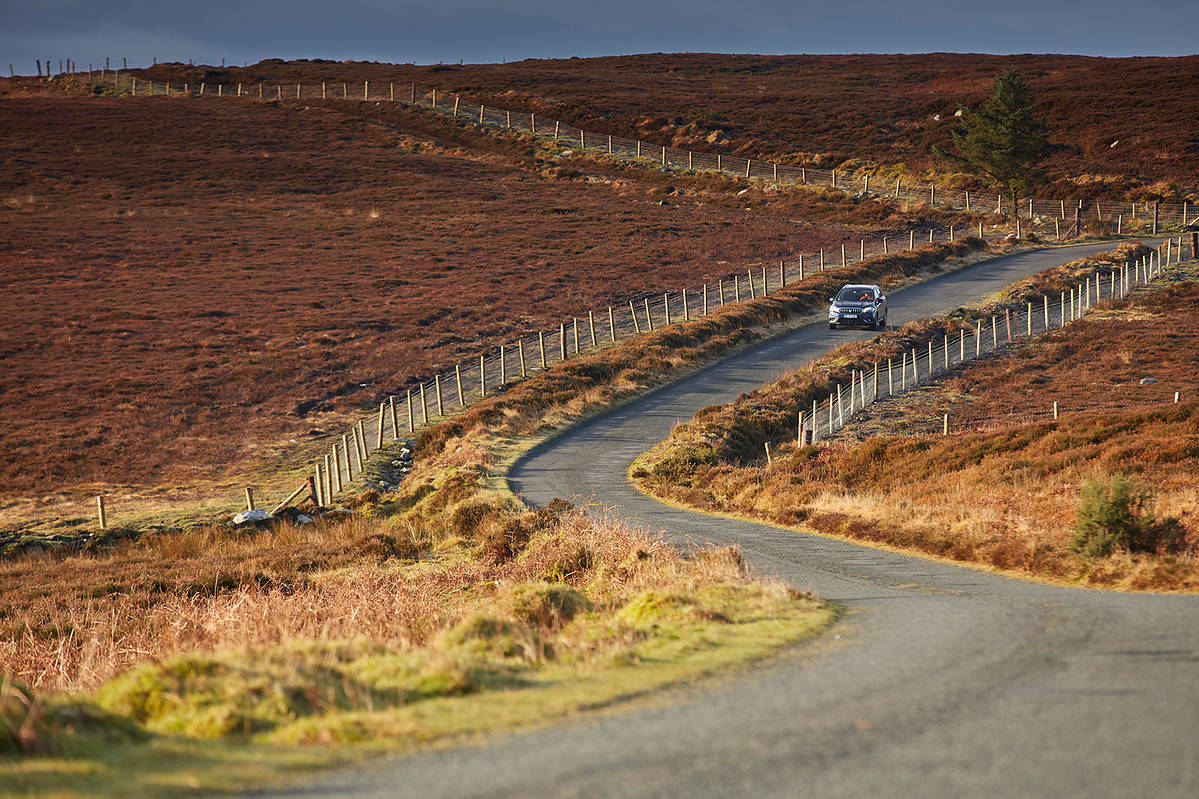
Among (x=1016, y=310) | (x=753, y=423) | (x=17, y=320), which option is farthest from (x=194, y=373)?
(x=1016, y=310)

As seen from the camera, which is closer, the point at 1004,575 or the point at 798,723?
the point at 798,723

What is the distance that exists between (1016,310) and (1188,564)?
3880 centimetres

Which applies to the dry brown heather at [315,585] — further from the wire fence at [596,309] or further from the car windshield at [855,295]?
the car windshield at [855,295]

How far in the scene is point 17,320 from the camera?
48781mm

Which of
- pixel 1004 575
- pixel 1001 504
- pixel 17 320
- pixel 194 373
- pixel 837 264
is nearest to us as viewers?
pixel 1004 575

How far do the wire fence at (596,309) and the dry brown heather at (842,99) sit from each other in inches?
146

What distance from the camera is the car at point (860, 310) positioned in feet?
153

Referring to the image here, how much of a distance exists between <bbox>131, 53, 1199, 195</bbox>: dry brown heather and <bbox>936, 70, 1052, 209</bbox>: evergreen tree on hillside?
268 inches

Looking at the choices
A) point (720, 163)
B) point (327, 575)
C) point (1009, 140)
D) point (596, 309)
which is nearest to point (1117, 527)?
point (327, 575)

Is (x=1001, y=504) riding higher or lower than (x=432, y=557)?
higher

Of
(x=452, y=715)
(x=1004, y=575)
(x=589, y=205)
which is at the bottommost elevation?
(x=1004, y=575)

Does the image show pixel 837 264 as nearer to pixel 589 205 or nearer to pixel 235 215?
pixel 589 205

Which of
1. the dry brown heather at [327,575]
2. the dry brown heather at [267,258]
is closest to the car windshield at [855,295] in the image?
the dry brown heather at [267,258]

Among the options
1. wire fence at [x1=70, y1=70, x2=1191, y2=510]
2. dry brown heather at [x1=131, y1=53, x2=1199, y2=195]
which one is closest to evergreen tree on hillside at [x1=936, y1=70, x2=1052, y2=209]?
wire fence at [x1=70, y1=70, x2=1191, y2=510]
